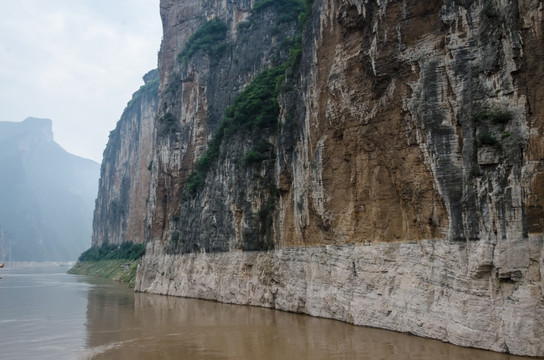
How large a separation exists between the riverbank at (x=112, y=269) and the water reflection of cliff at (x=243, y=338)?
3193 centimetres

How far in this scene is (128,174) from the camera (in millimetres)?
98625

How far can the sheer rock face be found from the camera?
15.1 meters

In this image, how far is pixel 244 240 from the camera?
32.1 meters

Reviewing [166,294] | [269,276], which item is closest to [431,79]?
[269,276]

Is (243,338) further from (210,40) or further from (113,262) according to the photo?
(113,262)

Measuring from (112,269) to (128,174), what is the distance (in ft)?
81.8

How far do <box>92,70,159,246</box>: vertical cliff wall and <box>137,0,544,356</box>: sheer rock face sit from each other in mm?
54505

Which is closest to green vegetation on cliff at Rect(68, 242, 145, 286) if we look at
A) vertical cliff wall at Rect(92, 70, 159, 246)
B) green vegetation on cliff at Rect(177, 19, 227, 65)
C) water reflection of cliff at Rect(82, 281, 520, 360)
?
vertical cliff wall at Rect(92, 70, 159, 246)

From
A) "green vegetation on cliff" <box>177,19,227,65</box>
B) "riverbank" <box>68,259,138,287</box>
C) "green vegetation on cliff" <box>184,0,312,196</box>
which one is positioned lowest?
"riverbank" <box>68,259,138,287</box>

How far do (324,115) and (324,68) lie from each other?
2509 millimetres

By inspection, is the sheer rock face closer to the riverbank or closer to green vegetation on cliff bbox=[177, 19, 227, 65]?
green vegetation on cliff bbox=[177, 19, 227, 65]

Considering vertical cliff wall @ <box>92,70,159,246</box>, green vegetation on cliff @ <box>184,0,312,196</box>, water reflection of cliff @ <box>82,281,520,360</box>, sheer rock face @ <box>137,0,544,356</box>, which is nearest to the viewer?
sheer rock face @ <box>137,0,544,356</box>

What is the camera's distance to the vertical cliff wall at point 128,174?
286ft

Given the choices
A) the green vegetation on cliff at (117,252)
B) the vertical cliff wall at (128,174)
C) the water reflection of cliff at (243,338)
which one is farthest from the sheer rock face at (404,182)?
the vertical cliff wall at (128,174)
